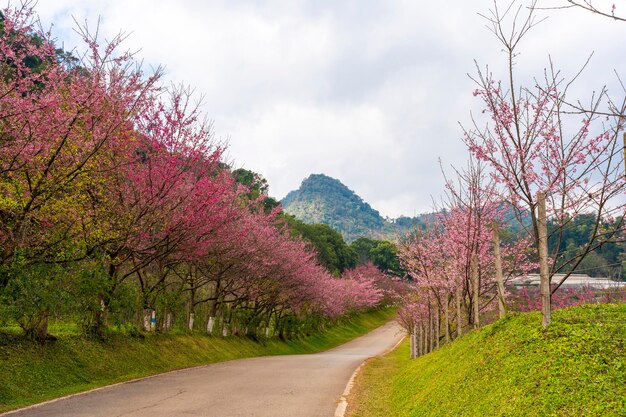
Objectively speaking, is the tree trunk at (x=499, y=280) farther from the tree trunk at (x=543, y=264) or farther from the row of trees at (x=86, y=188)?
the row of trees at (x=86, y=188)

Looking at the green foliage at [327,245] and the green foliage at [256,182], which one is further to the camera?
the green foliage at [327,245]

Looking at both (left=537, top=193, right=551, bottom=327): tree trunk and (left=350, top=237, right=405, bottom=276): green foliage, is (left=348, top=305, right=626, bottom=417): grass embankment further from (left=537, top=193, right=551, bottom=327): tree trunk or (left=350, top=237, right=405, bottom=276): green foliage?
(left=350, top=237, right=405, bottom=276): green foliage

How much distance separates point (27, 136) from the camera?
422 inches

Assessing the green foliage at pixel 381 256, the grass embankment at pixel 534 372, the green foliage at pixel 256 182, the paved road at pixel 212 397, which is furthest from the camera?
the green foliage at pixel 381 256

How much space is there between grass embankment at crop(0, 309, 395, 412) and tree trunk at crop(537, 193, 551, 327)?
33.9ft

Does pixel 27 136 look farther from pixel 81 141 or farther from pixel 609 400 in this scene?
pixel 609 400

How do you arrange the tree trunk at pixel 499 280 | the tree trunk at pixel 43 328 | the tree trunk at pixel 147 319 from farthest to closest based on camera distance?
the tree trunk at pixel 147 319 < the tree trunk at pixel 43 328 < the tree trunk at pixel 499 280

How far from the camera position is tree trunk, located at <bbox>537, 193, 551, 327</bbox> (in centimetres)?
782

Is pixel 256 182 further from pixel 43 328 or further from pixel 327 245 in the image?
pixel 43 328

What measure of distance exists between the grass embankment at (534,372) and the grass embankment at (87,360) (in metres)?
7.57

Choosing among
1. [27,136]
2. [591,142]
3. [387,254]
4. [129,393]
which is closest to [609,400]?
[591,142]

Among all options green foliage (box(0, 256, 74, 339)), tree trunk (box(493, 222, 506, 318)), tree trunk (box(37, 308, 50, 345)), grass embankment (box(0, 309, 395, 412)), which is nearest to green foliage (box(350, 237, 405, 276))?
grass embankment (box(0, 309, 395, 412))

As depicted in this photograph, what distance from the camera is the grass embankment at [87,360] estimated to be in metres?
11.6

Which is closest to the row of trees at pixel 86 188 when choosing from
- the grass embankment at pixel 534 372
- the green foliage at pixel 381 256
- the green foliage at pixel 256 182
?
the grass embankment at pixel 534 372
